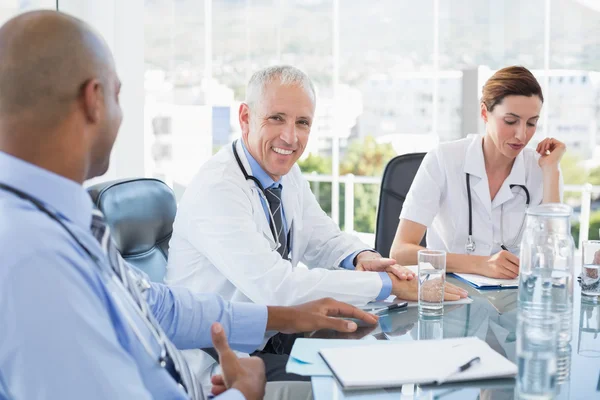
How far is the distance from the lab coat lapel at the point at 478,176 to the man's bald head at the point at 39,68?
1845 mm

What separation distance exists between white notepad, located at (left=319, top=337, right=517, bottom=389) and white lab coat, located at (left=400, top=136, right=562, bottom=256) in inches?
48.1

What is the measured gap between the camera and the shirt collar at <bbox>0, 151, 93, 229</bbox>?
88 centimetres

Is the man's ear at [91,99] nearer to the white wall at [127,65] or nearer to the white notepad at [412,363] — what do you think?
the white notepad at [412,363]

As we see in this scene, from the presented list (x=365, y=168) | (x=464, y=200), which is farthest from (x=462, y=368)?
(x=365, y=168)

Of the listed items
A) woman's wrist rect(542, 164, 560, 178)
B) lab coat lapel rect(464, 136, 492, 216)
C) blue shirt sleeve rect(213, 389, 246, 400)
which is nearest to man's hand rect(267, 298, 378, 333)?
blue shirt sleeve rect(213, 389, 246, 400)

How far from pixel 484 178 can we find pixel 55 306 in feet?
6.48

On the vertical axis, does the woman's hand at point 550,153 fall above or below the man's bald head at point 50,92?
below

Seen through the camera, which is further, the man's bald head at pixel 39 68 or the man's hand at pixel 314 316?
the man's hand at pixel 314 316

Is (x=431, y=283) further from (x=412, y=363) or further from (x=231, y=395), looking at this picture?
(x=231, y=395)

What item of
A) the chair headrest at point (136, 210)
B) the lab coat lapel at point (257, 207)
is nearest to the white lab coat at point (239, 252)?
the lab coat lapel at point (257, 207)

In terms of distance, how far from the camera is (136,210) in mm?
1969

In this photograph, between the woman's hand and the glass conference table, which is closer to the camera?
the glass conference table

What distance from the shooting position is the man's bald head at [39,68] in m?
0.89

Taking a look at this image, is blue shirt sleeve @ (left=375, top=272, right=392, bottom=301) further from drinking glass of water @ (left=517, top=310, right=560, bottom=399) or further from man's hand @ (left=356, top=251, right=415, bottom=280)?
drinking glass of water @ (left=517, top=310, right=560, bottom=399)
